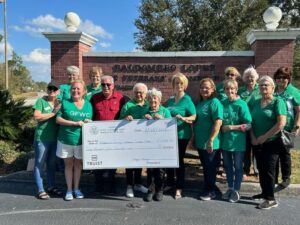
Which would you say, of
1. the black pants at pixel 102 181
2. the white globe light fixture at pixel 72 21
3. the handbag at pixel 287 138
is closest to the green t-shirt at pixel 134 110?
the black pants at pixel 102 181

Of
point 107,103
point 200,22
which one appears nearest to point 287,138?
point 107,103

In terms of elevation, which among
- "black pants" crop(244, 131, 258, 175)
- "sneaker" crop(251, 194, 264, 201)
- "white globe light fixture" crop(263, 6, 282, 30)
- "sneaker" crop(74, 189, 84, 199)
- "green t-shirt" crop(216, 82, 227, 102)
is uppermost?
"white globe light fixture" crop(263, 6, 282, 30)

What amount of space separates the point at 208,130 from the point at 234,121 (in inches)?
14.0

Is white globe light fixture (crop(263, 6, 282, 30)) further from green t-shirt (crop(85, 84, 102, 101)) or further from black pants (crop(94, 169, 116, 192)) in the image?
black pants (crop(94, 169, 116, 192))

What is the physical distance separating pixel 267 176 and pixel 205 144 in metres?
0.88

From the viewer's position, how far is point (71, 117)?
17.6 feet

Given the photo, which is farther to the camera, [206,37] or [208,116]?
[206,37]

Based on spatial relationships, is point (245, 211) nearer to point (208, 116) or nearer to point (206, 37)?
point (208, 116)

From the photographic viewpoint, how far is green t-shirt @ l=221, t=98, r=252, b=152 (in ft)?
17.1

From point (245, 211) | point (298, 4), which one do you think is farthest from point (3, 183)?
point (298, 4)

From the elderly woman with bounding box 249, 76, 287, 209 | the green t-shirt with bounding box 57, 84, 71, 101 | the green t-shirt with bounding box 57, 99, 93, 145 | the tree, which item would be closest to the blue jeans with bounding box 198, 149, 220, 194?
the elderly woman with bounding box 249, 76, 287, 209

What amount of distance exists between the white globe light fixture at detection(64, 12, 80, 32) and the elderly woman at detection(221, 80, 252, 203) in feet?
16.5

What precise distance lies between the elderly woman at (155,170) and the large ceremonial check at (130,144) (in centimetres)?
10

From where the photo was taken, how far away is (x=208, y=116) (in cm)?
531
